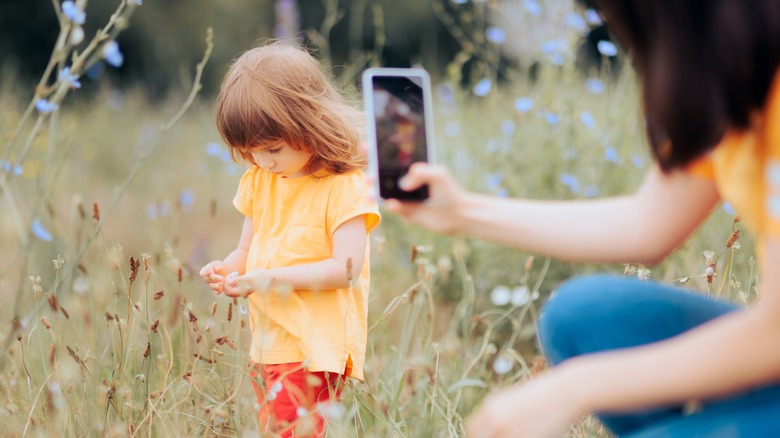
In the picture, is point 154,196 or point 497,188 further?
point 154,196

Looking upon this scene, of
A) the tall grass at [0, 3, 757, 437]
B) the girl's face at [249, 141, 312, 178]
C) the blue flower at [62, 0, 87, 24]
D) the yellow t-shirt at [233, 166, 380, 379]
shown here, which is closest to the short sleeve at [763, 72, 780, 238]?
the tall grass at [0, 3, 757, 437]

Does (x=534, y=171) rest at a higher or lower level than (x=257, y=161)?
lower

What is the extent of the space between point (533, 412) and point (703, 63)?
429mm

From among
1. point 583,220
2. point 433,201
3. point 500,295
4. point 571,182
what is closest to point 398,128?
point 433,201

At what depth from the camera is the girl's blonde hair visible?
59.6 inches

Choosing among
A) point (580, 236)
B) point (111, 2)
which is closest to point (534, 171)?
point (580, 236)

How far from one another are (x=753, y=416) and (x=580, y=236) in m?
0.34

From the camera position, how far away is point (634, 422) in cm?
121

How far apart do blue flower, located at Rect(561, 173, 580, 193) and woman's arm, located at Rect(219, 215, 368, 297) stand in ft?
3.87

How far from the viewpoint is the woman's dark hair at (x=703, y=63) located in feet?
3.00

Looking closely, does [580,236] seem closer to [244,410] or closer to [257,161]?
[257,161]

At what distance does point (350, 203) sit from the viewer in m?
1.53

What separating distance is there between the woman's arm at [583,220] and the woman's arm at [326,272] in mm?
307

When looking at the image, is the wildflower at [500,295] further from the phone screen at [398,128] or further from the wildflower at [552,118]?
the phone screen at [398,128]
